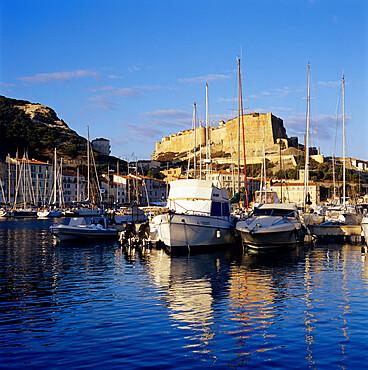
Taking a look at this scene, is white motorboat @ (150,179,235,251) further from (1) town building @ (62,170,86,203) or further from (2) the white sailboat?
(1) town building @ (62,170,86,203)

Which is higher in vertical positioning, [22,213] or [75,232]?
[22,213]

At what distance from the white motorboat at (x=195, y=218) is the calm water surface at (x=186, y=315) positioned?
249 centimetres

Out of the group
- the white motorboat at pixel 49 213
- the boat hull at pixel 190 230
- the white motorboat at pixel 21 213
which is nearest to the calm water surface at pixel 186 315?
the boat hull at pixel 190 230

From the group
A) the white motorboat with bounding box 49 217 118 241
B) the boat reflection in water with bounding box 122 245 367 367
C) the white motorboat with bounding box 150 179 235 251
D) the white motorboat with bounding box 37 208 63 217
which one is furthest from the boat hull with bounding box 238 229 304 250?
the white motorboat with bounding box 37 208 63 217

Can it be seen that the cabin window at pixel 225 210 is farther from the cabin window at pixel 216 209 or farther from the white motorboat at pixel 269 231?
the white motorboat at pixel 269 231

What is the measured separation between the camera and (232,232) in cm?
2956

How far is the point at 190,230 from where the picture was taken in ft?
86.6

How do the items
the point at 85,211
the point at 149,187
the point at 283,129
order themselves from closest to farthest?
the point at 85,211 → the point at 149,187 → the point at 283,129

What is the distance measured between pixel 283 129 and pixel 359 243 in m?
150

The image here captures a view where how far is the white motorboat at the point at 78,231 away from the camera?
3541 centimetres

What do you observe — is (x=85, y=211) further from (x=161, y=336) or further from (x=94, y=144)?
(x=94, y=144)

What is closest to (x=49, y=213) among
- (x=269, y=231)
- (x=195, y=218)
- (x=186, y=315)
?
(x=195, y=218)

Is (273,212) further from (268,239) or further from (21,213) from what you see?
(21,213)

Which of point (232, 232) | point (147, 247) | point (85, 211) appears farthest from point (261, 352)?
point (85, 211)
